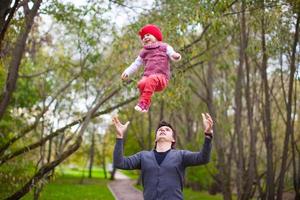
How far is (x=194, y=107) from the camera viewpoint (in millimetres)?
23969

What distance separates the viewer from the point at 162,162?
12.8 ft

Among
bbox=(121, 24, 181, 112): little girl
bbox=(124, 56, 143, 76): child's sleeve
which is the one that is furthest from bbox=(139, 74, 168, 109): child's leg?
bbox=(124, 56, 143, 76): child's sleeve

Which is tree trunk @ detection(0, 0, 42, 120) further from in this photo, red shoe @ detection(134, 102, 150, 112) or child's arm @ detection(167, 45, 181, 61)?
red shoe @ detection(134, 102, 150, 112)

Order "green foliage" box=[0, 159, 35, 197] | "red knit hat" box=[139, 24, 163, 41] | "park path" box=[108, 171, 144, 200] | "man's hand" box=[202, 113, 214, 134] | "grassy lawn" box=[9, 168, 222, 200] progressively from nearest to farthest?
1. "man's hand" box=[202, 113, 214, 134]
2. "red knit hat" box=[139, 24, 163, 41]
3. "green foliage" box=[0, 159, 35, 197]
4. "grassy lawn" box=[9, 168, 222, 200]
5. "park path" box=[108, 171, 144, 200]

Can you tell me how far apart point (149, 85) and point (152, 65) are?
0.30 m

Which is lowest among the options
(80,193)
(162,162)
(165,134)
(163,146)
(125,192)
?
(125,192)

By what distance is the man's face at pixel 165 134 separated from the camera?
3991 millimetres

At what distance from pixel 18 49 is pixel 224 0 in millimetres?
3441

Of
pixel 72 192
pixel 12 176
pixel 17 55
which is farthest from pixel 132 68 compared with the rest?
pixel 72 192

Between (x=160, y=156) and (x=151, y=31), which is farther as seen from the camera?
(x=151, y=31)

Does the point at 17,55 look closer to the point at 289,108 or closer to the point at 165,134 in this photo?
the point at 165,134

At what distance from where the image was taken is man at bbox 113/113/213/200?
12.4ft

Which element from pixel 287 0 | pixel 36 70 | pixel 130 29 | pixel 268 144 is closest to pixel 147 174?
pixel 287 0

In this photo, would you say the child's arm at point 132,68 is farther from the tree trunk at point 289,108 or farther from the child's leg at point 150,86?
the tree trunk at point 289,108
